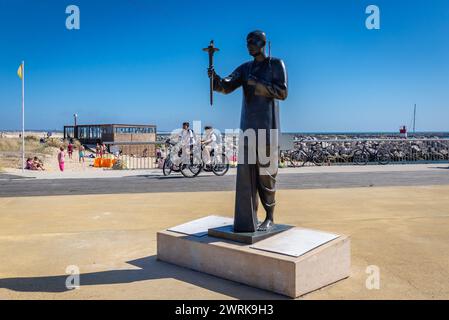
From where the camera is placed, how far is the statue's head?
Result: 4238mm

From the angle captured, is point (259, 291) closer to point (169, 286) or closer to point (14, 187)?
point (169, 286)

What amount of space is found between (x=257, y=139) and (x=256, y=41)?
98 cm

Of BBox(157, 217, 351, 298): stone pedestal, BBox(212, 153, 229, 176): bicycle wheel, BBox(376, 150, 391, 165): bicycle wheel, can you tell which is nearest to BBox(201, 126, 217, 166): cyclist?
BBox(212, 153, 229, 176): bicycle wheel

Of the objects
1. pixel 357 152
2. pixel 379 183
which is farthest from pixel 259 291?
pixel 357 152

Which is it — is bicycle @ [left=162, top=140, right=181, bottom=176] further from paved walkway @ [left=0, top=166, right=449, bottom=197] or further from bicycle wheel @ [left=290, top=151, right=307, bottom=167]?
bicycle wheel @ [left=290, top=151, right=307, bottom=167]

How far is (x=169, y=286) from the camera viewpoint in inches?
152

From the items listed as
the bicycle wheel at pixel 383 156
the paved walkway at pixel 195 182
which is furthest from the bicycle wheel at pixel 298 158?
the paved walkway at pixel 195 182

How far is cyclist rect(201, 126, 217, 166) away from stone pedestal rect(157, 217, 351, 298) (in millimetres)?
8914

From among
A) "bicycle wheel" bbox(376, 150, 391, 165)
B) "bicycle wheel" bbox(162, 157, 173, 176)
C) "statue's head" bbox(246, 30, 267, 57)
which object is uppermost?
"statue's head" bbox(246, 30, 267, 57)

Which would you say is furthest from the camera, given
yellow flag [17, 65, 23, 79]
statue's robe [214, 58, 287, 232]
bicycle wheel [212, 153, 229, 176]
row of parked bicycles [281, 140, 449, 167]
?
row of parked bicycles [281, 140, 449, 167]

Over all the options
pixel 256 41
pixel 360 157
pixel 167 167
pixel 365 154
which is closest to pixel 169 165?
pixel 167 167
